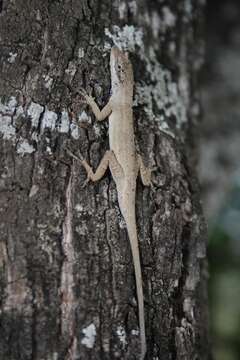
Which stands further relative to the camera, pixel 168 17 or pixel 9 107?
pixel 168 17

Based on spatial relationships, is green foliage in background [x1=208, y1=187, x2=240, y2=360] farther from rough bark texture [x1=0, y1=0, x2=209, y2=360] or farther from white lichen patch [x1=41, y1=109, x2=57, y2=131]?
white lichen patch [x1=41, y1=109, x2=57, y2=131]

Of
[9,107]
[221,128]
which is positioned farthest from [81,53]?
[221,128]

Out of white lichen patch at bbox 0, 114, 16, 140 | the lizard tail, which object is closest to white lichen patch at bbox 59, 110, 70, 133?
white lichen patch at bbox 0, 114, 16, 140

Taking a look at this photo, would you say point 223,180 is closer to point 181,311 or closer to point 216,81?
point 216,81

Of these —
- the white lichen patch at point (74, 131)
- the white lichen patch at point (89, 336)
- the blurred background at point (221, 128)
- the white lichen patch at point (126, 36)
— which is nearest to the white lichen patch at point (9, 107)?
the white lichen patch at point (74, 131)

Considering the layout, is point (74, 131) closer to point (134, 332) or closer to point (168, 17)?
point (134, 332)

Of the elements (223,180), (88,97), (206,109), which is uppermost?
(206,109)

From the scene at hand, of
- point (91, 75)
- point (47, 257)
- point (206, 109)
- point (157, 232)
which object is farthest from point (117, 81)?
point (206, 109)
